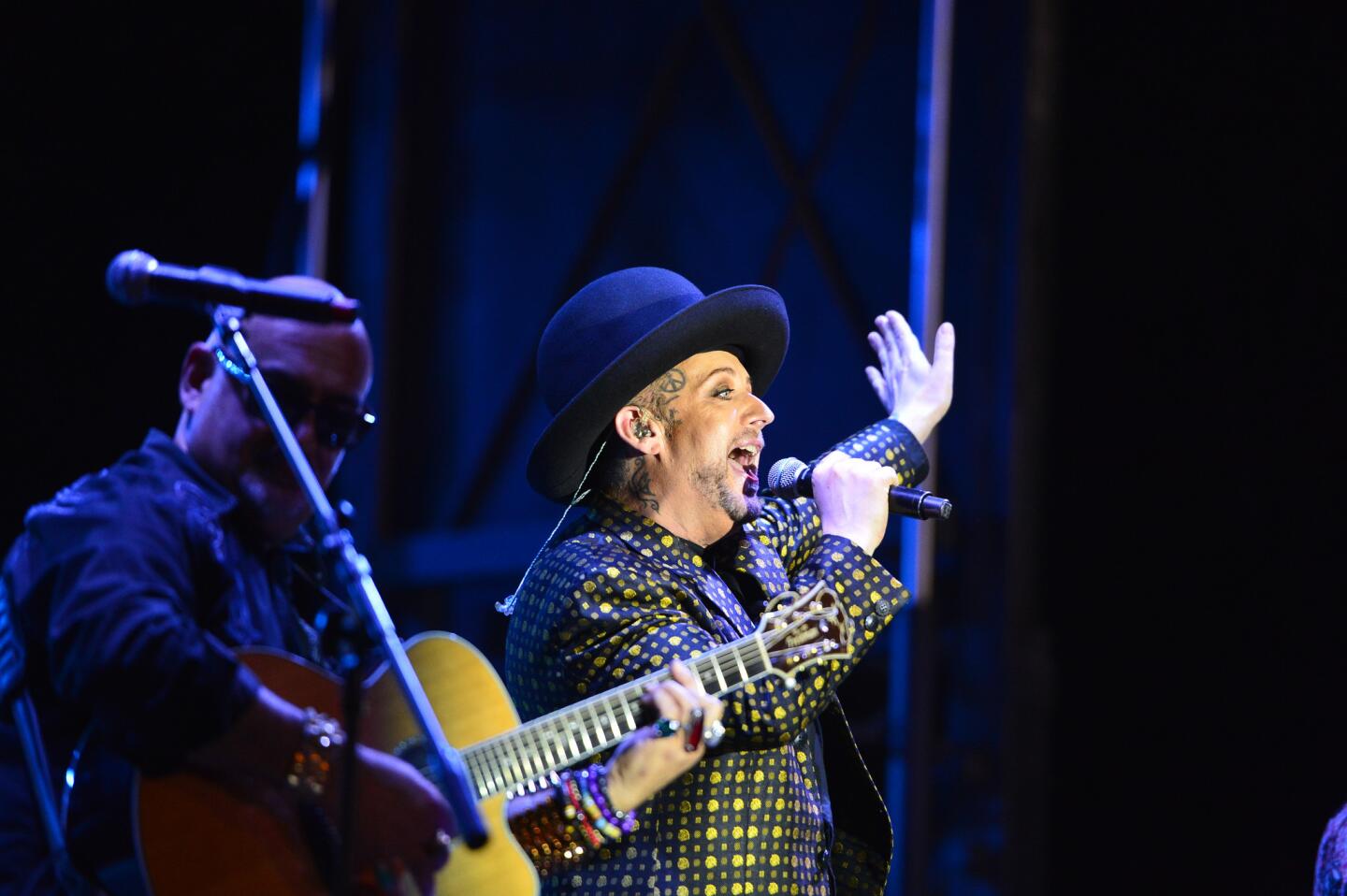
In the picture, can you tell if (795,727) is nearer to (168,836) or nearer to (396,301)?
(168,836)

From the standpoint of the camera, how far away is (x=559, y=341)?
3.08m

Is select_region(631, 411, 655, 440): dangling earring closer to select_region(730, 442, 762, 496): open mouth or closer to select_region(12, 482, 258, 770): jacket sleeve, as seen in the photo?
select_region(730, 442, 762, 496): open mouth

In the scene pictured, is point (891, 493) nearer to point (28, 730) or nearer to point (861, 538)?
point (861, 538)

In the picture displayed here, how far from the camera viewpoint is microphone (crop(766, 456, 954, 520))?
9.04ft

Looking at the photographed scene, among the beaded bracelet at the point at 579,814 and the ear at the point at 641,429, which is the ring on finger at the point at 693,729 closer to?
the beaded bracelet at the point at 579,814

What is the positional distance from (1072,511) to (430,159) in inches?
132

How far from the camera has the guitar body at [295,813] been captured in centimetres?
249

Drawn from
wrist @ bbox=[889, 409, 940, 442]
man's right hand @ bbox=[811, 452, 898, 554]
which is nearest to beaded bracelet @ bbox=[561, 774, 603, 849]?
man's right hand @ bbox=[811, 452, 898, 554]

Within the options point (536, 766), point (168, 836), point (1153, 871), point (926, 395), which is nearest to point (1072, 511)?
point (1153, 871)

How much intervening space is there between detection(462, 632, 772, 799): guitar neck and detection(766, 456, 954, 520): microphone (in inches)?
16.3

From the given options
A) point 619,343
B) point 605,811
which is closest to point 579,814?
point 605,811

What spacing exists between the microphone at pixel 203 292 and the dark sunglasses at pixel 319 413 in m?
0.58

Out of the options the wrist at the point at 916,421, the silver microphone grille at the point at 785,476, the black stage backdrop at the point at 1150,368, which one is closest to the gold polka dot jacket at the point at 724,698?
the silver microphone grille at the point at 785,476

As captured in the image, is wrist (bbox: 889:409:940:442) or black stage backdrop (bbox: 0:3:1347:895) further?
black stage backdrop (bbox: 0:3:1347:895)
